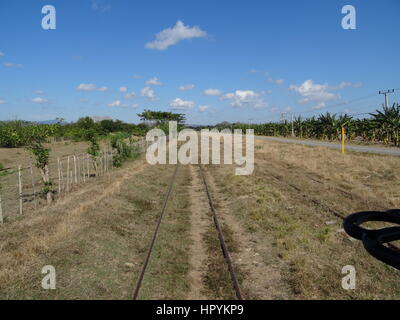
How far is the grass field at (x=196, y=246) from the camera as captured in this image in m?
6.07

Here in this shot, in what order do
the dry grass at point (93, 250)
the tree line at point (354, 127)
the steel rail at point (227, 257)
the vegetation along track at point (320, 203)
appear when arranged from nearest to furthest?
the steel rail at point (227, 257) < the dry grass at point (93, 250) < the vegetation along track at point (320, 203) < the tree line at point (354, 127)

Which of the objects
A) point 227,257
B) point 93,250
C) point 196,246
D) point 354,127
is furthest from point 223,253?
point 354,127

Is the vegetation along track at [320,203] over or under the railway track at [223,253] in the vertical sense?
over

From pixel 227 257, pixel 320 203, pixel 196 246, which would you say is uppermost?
pixel 320 203

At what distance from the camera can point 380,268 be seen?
6.71 metres

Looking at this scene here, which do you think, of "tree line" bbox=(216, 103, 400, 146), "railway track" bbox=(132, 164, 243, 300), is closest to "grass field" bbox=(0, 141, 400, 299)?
"railway track" bbox=(132, 164, 243, 300)

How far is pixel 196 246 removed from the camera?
27.7ft

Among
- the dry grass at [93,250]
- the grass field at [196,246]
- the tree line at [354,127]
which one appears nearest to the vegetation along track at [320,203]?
the grass field at [196,246]

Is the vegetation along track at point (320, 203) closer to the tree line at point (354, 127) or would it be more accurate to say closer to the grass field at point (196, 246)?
the grass field at point (196, 246)

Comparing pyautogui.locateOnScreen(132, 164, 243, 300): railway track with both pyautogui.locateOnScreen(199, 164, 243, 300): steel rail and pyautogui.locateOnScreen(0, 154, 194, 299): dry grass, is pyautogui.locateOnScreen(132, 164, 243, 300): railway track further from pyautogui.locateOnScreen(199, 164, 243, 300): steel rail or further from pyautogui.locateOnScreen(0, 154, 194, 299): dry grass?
pyautogui.locateOnScreen(0, 154, 194, 299): dry grass

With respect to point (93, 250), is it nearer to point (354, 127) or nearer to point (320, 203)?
point (320, 203)
